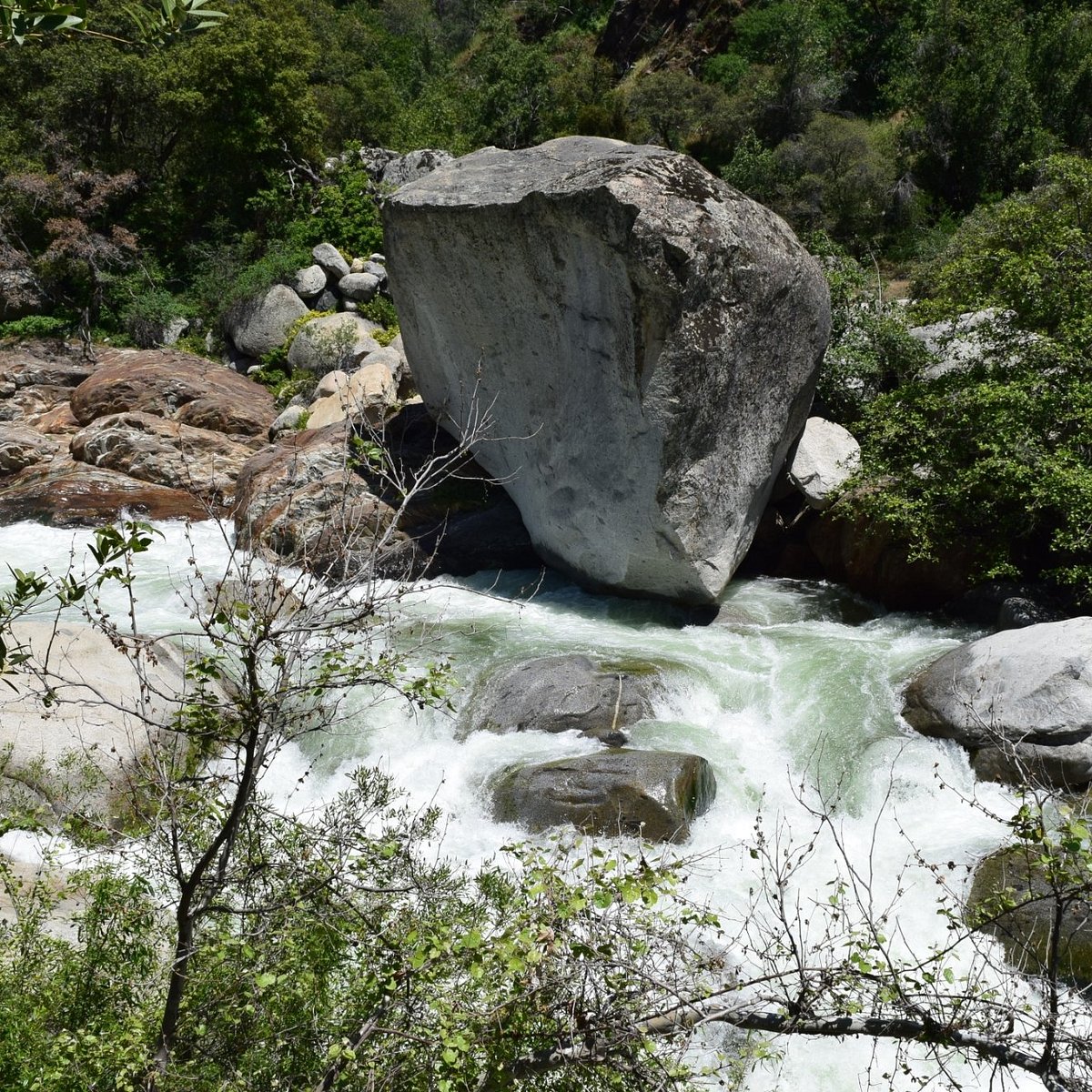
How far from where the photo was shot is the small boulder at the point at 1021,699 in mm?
7543

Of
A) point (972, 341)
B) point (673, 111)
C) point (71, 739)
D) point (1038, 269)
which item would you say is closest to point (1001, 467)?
point (972, 341)

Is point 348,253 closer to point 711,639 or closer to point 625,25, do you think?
point 711,639

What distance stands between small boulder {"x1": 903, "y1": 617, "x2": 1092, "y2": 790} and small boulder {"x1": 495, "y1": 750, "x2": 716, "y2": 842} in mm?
1992

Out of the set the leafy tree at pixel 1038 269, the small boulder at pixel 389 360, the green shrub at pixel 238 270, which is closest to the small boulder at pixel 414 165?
the green shrub at pixel 238 270

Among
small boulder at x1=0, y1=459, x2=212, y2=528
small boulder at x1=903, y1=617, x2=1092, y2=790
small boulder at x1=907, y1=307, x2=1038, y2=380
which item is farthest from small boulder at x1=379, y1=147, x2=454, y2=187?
small boulder at x1=903, y1=617, x2=1092, y2=790

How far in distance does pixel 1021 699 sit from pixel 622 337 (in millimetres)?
4701

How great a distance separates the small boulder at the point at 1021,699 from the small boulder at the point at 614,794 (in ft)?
6.54

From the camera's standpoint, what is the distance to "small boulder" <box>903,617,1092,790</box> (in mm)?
7543

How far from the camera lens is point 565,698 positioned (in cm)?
865

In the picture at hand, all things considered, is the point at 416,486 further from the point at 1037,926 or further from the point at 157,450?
the point at 157,450

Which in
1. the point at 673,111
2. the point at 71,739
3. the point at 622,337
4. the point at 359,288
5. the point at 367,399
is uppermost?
the point at 622,337

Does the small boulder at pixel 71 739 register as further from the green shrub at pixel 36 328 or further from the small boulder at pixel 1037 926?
the green shrub at pixel 36 328

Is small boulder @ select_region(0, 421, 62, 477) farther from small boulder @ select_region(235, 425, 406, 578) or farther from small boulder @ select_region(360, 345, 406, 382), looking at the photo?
small boulder @ select_region(360, 345, 406, 382)

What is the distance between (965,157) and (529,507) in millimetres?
15731
